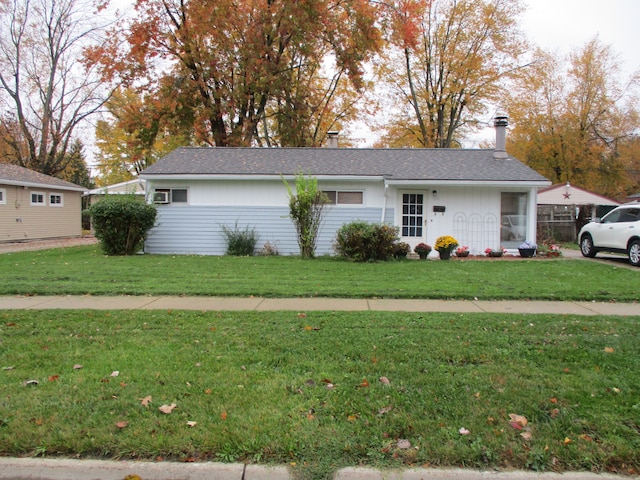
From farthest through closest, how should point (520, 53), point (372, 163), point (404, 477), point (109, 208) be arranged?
point (520, 53) < point (372, 163) < point (109, 208) < point (404, 477)

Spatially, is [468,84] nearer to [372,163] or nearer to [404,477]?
[372,163]

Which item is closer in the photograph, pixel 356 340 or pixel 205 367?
pixel 205 367

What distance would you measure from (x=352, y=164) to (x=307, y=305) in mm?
9497

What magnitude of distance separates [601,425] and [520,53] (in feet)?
104

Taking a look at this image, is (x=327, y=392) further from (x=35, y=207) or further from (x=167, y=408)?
(x=35, y=207)

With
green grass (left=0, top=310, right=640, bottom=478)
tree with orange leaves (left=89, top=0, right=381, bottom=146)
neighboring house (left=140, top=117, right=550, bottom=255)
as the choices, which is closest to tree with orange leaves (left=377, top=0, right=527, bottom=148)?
tree with orange leaves (left=89, top=0, right=381, bottom=146)

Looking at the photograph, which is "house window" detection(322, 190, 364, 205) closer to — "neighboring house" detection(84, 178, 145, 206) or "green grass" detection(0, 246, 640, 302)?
"green grass" detection(0, 246, 640, 302)

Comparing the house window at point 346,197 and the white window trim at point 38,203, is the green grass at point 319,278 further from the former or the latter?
the white window trim at point 38,203

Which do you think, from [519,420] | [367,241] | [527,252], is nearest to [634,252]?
[527,252]

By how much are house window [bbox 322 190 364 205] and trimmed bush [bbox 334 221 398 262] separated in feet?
7.84

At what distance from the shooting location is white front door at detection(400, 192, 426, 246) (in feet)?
47.6

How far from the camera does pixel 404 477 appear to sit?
255 centimetres

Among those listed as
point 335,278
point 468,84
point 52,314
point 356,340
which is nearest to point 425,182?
point 335,278

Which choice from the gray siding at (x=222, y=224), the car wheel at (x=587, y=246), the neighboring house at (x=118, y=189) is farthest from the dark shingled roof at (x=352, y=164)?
the neighboring house at (x=118, y=189)
